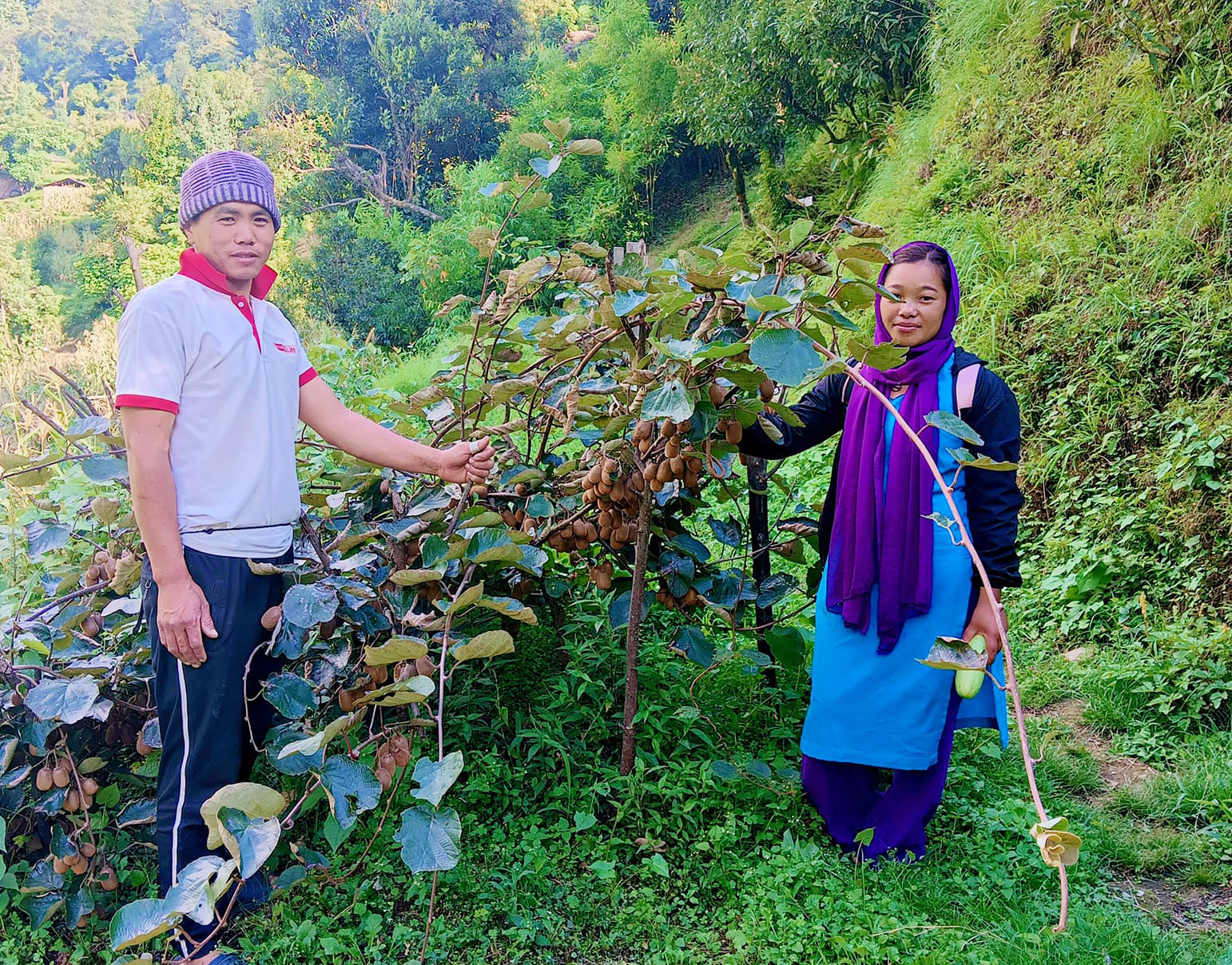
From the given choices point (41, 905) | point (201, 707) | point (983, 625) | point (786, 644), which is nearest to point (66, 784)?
point (41, 905)

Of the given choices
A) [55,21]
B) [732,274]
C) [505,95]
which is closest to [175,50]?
[55,21]

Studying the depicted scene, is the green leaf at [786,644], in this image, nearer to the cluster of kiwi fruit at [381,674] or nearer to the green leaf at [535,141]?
the cluster of kiwi fruit at [381,674]

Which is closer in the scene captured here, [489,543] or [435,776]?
[435,776]

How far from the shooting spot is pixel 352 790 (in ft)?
4.45

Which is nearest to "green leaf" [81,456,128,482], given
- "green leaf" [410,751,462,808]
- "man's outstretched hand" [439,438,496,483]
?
"man's outstretched hand" [439,438,496,483]

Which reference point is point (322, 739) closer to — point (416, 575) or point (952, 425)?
point (416, 575)

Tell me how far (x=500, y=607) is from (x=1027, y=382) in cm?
322

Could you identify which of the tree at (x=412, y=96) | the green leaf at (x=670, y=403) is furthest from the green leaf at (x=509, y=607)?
the tree at (x=412, y=96)

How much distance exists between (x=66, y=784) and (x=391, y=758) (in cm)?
69

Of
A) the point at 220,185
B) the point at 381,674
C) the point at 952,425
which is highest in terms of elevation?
the point at 220,185

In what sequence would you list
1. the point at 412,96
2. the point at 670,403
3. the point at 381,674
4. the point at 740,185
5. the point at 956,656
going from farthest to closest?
1. the point at 412,96
2. the point at 740,185
3. the point at 381,674
4. the point at 670,403
5. the point at 956,656

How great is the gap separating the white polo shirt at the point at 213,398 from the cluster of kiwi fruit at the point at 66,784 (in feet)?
1.95

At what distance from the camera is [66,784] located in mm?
1724

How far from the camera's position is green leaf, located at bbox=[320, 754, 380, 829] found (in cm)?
135
